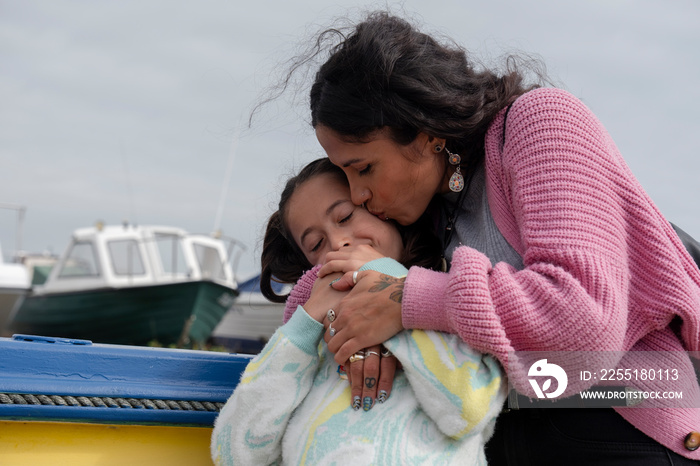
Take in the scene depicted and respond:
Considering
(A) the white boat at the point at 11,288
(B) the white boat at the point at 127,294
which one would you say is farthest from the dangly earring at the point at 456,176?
(A) the white boat at the point at 11,288

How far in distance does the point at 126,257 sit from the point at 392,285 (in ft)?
35.8

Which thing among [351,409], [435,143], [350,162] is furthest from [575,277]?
[350,162]

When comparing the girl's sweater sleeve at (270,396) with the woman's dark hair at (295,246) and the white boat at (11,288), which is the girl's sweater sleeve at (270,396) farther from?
the white boat at (11,288)

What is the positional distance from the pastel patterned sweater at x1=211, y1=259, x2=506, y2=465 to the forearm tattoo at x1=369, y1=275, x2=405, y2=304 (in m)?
0.09

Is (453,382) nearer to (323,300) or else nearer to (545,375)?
(545,375)

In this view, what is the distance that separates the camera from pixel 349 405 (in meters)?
1.52

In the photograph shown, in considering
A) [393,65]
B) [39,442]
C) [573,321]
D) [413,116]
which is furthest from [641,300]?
[39,442]

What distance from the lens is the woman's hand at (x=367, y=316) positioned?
4.99ft

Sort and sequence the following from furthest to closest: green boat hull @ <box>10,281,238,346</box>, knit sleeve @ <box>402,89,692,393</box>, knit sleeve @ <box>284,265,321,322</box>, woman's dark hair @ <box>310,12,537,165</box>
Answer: green boat hull @ <box>10,281,238,346</box> < knit sleeve @ <box>284,265,321,322</box> < woman's dark hair @ <box>310,12,537,165</box> < knit sleeve @ <box>402,89,692,393</box>

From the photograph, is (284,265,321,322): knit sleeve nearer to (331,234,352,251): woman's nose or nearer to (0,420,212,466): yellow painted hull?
(331,234,352,251): woman's nose

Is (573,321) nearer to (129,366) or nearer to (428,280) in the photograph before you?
(428,280)

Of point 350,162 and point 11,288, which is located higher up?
point 350,162

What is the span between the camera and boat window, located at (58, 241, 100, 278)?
37.7ft

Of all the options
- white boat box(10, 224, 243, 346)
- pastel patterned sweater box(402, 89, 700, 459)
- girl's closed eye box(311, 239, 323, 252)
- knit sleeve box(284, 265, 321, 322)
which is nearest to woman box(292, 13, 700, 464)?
pastel patterned sweater box(402, 89, 700, 459)
